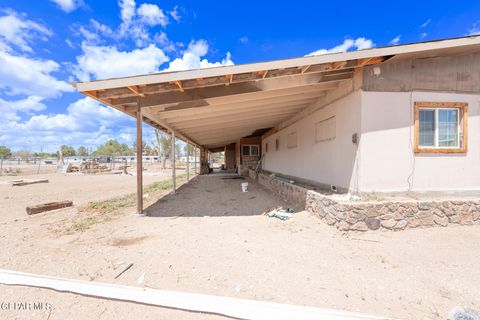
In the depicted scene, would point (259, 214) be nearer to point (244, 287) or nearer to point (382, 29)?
point (244, 287)

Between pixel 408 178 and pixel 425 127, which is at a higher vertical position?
pixel 425 127

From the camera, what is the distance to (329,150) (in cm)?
633

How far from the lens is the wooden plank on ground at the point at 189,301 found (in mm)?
2107

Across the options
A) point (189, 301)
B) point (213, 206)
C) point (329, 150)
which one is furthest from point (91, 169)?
point (189, 301)

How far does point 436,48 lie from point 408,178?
264 centimetres

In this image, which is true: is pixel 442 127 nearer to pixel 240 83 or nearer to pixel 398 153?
pixel 398 153

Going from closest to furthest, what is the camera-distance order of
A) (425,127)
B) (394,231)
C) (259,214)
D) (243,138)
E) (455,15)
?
(394,231) < (425,127) < (259,214) < (455,15) < (243,138)

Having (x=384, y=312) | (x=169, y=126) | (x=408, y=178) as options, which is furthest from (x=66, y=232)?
(x=408, y=178)

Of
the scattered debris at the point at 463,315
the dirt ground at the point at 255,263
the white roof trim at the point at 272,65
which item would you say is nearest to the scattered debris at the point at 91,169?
the dirt ground at the point at 255,263

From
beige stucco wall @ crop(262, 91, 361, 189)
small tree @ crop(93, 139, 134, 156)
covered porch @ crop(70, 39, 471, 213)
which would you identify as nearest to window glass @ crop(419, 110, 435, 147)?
covered porch @ crop(70, 39, 471, 213)

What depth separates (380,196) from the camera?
4809 mm

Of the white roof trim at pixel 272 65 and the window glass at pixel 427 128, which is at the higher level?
the white roof trim at pixel 272 65

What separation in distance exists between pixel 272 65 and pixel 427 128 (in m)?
3.81

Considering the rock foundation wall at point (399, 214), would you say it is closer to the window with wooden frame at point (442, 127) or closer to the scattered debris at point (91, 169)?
the window with wooden frame at point (442, 127)
